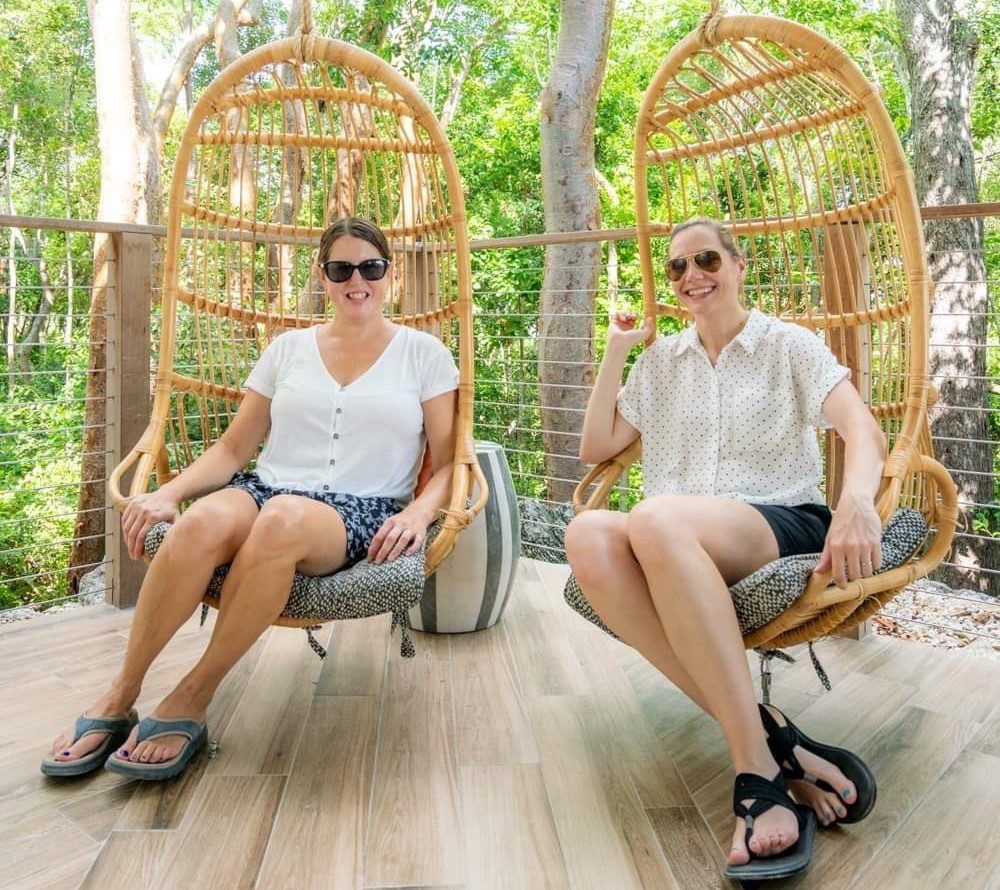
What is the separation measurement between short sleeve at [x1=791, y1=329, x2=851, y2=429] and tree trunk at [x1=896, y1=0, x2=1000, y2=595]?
486 cm

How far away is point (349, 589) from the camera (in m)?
1.76

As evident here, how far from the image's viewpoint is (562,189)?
4.95 meters

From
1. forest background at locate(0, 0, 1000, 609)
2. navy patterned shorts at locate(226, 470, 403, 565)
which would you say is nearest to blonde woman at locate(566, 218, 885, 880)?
navy patterned shorts at locate(226, 470, 403, 565)

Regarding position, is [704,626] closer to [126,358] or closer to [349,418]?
[349,418]

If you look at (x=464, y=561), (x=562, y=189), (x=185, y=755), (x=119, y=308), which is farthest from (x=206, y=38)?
(x=185, y=755)

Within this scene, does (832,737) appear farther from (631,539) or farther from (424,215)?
(424,215)

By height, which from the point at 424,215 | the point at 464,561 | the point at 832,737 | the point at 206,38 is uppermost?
the point at 206,38

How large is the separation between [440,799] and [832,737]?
0.84m

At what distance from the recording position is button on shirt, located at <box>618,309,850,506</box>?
1833mm

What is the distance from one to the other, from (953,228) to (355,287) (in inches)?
218

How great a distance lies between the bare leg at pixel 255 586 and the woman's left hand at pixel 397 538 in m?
0.09

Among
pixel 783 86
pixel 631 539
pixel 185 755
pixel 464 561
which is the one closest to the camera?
pixel 631 539

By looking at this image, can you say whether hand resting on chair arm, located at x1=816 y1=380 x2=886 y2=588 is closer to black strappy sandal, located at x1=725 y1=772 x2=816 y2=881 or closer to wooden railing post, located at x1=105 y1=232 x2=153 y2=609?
black strappy sandal, located at x1=725 y1=772 x2=816 y2=881

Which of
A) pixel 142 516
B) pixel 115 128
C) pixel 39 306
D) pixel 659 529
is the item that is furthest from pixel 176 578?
pixel 39 306
